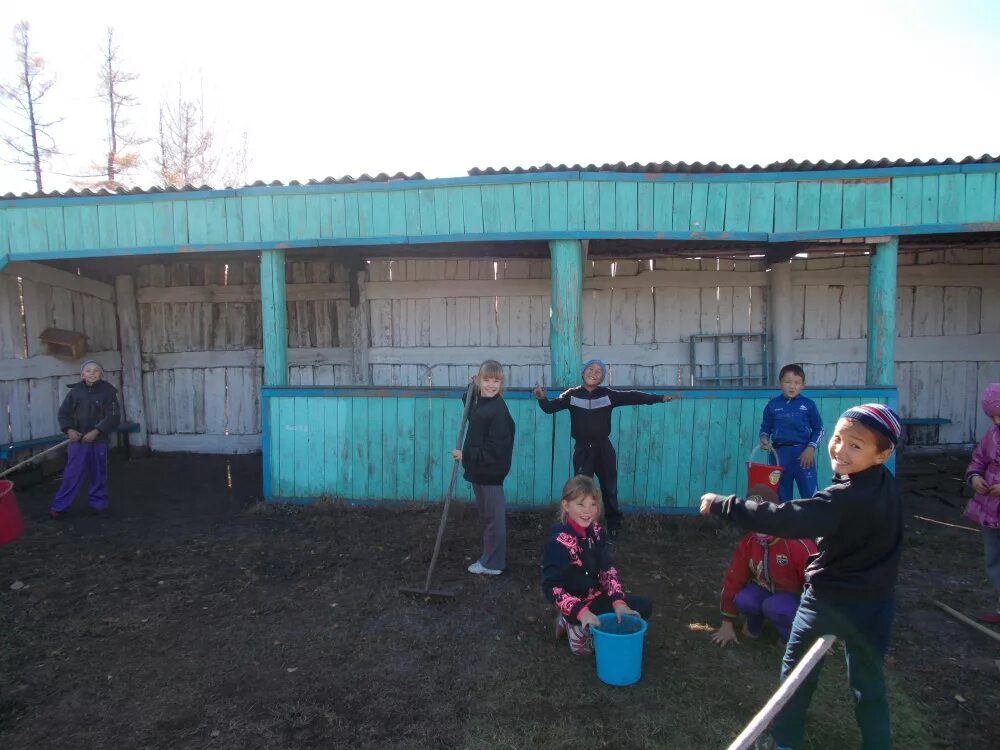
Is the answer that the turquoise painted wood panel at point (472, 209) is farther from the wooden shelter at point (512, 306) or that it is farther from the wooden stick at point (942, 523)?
the wooden stick at point (942, 523)

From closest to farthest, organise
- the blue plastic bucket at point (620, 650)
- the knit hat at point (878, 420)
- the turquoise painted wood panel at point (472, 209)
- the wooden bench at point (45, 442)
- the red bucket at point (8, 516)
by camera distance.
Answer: the knit hat at point (878, 420)
the blue plastic bucket at point (620, 650)
the red bucket at point (8, 516)
the turquoise painted wood panel at point (472, 209)
the wooden bench at point (45, 442)

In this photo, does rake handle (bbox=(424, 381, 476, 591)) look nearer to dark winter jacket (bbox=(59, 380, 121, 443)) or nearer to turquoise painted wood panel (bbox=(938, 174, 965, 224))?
dark winter jacket (bbox=(59, 380, 121, 443))

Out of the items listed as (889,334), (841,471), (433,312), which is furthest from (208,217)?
(889,334)

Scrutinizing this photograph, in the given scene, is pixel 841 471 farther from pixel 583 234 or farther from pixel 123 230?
pixel 123 230

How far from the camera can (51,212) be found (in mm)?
6617

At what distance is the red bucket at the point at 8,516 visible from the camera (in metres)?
5.38

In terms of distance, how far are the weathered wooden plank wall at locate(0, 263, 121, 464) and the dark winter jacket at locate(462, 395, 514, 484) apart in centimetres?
593

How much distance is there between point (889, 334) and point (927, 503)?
6.24ft

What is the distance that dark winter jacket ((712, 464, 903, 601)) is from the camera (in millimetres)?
2309

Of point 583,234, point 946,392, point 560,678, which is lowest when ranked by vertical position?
point 560,678

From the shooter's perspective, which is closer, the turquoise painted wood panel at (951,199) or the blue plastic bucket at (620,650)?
the blue plastic bucket at (620,650)

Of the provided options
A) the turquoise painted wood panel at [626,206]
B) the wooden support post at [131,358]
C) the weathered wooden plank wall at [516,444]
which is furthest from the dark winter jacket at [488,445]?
the wooden support post at [131,358]

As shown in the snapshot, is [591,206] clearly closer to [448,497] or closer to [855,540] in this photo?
[448,497]

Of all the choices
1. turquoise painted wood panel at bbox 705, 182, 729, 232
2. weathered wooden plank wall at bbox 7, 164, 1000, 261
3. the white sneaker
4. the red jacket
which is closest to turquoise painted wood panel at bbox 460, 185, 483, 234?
weathered wooden plank wall at bbox 7, 164, 1000, 261
